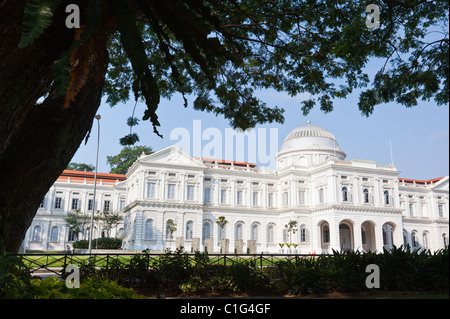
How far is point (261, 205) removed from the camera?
53.6 m

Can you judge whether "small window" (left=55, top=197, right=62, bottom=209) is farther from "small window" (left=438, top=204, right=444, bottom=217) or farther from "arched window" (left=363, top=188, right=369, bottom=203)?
"small window" (left=438, top=204, right=444, bottom=217)

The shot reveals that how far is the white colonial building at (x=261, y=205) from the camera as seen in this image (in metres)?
46.3

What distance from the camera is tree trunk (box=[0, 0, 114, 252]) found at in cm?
367

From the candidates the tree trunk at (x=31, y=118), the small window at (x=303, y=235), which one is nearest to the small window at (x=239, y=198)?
the small window at (x=303, y=235)

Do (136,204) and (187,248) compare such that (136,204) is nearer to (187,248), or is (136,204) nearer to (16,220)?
(187,248)

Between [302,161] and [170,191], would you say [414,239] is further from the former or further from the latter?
[170,191]

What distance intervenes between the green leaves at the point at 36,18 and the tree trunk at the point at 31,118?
1.69 ft

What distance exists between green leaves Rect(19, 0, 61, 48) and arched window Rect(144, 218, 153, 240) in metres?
43.7

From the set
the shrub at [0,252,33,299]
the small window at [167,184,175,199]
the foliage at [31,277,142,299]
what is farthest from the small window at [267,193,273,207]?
the shrub at [0,252,33,299]

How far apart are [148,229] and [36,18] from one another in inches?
1733

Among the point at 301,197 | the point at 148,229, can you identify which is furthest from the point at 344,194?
the point at 148,229

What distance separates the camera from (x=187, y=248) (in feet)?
150

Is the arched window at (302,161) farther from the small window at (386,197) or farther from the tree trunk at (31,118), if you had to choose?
the tree trunk at (31,118)
